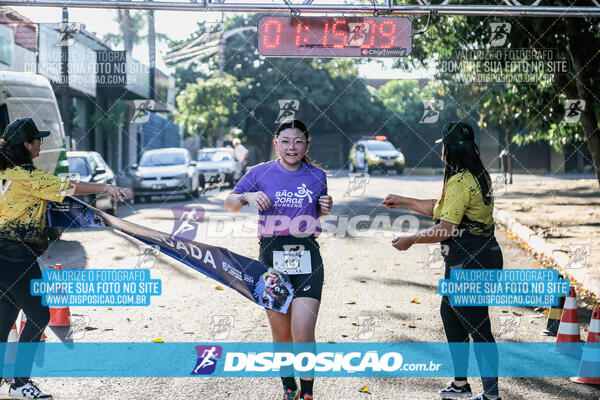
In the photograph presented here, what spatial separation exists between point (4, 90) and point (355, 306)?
6329mm

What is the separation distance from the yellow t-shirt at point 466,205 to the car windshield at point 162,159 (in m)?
18.5

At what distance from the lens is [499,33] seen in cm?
1410

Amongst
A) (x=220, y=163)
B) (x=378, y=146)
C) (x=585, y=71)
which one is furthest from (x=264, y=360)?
(x=378, y=146)

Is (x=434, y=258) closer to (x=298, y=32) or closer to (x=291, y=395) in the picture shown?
(x=298, y=32)

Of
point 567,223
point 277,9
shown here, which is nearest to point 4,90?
point 277,9

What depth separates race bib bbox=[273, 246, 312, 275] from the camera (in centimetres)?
452

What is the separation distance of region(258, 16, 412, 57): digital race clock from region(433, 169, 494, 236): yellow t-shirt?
398 cm

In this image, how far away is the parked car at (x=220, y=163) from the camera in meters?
A: 27.9

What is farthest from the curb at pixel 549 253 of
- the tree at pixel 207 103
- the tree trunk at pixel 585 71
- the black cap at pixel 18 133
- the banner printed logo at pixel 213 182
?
the tree at pixel 207 103

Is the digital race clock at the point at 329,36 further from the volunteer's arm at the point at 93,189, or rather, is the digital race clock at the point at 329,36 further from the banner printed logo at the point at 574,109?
the banner printed logo at the point at 574,109

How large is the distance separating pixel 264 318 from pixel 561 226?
9275 mm

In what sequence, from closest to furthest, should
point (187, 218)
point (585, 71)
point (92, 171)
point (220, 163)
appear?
point (585, 71), point (92, 171), point (187, 218), point (220, 163)

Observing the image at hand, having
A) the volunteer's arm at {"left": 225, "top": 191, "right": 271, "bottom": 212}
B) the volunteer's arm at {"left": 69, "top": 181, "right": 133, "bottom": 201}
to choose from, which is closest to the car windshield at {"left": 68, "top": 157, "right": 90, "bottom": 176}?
the volunteer's arm at {"left": 69, "top": 181, "right": 133, "bottom": 201}

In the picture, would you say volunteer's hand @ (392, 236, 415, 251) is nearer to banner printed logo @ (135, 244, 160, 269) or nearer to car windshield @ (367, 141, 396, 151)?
banner printed logo @ (135, 244, 160, 269)
